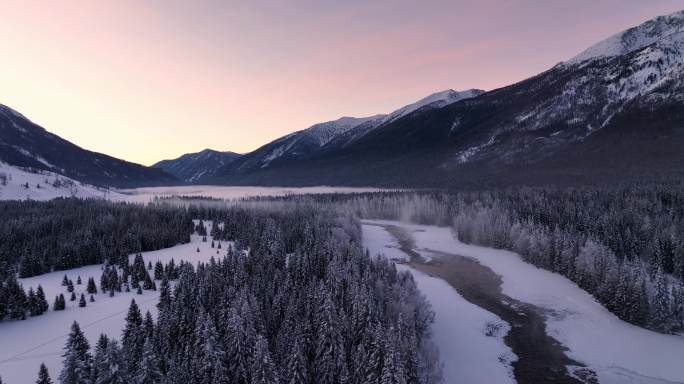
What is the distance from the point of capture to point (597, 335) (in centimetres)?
5206

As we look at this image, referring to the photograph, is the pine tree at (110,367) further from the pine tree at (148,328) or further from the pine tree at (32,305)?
the pine tree at (32,305)

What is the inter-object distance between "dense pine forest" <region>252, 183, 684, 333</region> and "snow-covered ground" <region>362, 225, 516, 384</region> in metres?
19.3

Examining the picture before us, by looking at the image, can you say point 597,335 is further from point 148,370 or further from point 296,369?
point 148,370

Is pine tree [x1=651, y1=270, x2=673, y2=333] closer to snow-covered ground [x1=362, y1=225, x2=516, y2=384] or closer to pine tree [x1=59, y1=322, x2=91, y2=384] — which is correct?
snow-covered ground [x1=362, y1=225, x2=516, y2=384]


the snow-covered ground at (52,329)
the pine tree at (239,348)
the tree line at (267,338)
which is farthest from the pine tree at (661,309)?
the snow-covered ground at (52,329)

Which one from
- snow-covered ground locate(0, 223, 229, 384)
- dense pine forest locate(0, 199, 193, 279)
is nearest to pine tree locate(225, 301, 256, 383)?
snow-covered ground locate(0, 223, 229, 384)

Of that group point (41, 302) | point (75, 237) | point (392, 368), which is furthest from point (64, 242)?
point (392, 368)

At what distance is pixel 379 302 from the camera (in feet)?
151

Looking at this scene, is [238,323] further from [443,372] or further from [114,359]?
[443,372]

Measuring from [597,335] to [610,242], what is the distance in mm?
39474

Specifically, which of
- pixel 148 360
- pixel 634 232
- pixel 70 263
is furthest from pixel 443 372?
pixel 70 263

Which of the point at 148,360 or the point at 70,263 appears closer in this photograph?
the point at 148,360

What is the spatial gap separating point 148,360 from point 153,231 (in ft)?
302

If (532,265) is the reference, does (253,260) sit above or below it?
above
